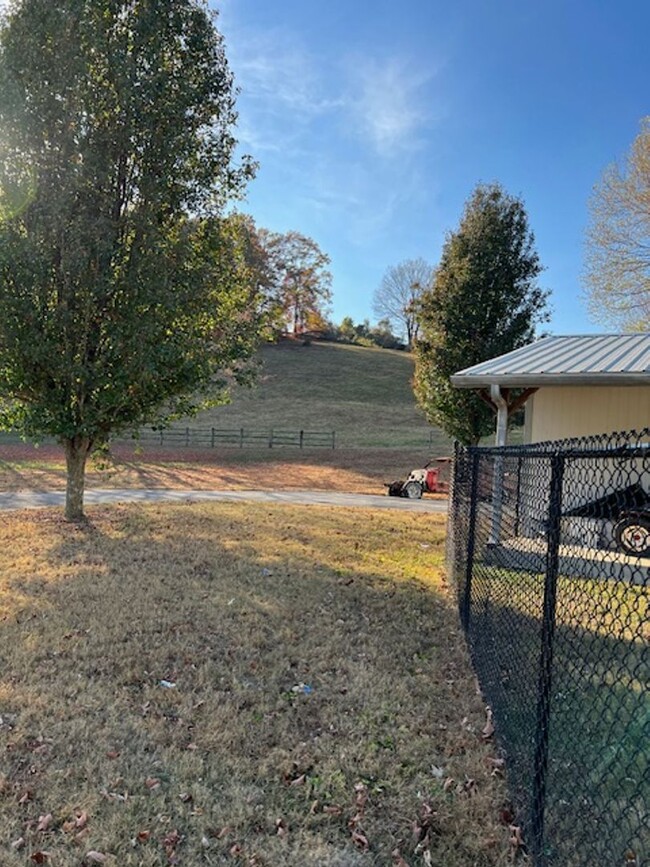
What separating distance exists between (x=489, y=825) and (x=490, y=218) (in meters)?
15.1

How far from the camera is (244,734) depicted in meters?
3.25

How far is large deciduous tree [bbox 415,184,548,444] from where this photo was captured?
1513 cm

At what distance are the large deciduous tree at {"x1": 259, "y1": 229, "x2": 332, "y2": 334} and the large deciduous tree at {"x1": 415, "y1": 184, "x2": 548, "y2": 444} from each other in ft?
132

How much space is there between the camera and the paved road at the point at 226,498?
11664 millimetres

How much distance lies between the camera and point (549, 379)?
7.46m

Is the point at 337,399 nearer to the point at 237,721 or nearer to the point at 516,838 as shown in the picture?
the point at 237,721

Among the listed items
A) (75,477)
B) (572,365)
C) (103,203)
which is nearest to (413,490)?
(572,365)

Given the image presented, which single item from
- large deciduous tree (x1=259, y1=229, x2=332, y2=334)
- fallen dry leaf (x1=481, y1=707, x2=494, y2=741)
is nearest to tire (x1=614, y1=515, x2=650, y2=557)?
fallen dry leaf (x1=481, y1=707, x2=494, y2=741)

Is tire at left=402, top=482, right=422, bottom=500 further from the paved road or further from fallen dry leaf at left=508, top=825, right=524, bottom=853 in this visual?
fallen dry leaf at left=508, top=825, right=524, bottom=853

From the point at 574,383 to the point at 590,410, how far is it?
1.70m

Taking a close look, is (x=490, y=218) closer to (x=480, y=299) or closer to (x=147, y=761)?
(x=480, y=299)

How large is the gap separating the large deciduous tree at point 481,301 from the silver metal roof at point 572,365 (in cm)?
504

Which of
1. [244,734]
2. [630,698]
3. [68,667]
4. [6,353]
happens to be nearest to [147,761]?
[244,734]

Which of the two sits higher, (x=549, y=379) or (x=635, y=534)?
(x=549, y=379)
